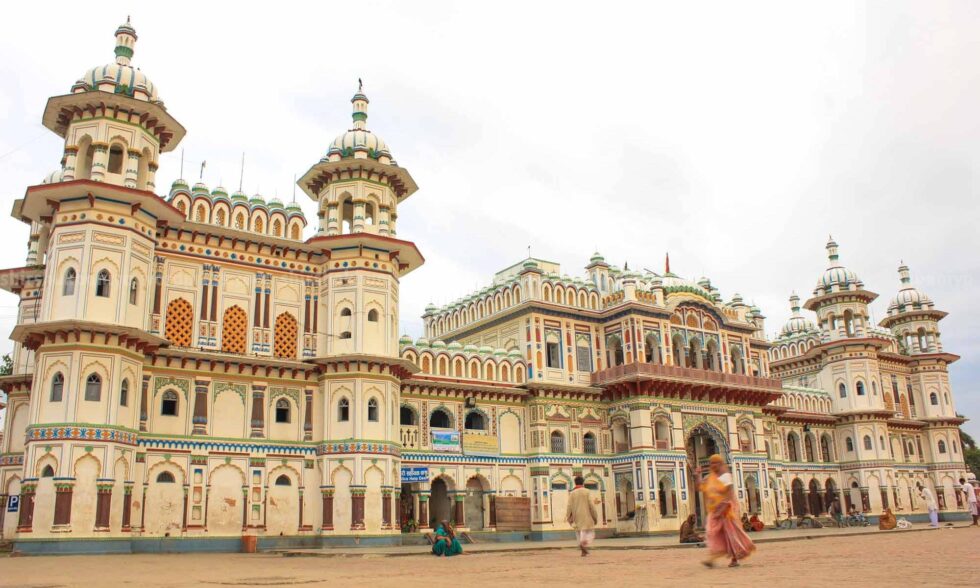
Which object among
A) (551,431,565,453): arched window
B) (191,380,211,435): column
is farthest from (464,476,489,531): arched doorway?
(191,380,211,435): column

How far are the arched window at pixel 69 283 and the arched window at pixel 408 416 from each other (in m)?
12.0

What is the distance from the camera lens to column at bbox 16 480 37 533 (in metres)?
20.5

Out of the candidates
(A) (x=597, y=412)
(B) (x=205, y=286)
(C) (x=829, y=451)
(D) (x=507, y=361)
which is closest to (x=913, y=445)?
(C) (x=829, y=451)

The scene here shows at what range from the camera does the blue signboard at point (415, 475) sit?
92.6 feet

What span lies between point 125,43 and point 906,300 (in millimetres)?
45902

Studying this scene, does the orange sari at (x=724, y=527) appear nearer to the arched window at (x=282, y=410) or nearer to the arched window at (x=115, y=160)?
the arched window at (x=282, y=410)

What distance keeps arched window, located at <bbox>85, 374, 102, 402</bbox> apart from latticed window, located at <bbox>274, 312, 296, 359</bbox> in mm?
5864

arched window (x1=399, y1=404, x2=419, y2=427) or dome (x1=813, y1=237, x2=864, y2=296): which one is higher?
dome (x1=813, y1=237, x2=864, y2=296)

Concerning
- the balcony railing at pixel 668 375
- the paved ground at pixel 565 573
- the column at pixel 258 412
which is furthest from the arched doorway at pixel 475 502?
the paved ground at pixel 565 573

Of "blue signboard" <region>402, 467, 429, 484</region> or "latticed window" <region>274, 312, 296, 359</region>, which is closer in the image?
"latticed window" <region>274, 312, 296, 359</region>

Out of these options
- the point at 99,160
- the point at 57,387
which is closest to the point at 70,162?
the point at 99,160

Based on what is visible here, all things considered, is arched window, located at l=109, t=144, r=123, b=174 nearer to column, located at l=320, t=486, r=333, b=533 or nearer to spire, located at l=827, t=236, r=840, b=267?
column, located at l=320, t=486, r=333, b=533

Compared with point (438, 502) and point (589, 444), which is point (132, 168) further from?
point (589, 444)

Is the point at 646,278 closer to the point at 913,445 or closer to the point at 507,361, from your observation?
the point at 507,361
